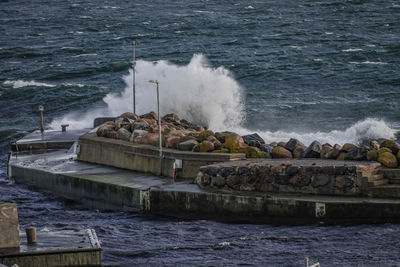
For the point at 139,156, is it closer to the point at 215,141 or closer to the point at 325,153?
the point at 215,141

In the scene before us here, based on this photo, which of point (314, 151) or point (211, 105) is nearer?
point (314, 151)

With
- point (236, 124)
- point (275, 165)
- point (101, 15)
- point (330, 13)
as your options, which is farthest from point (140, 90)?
point (101, 15)

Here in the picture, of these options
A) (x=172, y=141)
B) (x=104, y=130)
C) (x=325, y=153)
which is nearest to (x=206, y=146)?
(x=172, y=141)

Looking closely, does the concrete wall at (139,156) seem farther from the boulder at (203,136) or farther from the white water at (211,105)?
the white water at (211,105)

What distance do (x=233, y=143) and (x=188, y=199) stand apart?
7.56 ft

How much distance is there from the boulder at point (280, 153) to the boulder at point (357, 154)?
6.11 feet

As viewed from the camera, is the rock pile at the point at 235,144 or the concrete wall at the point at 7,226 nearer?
the concrete wall at the point at 7,226

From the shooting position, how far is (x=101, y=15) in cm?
7438

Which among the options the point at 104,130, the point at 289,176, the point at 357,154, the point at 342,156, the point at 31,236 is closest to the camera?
the point at 31,236

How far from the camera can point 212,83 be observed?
34.1 meters

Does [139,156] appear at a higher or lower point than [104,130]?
lower

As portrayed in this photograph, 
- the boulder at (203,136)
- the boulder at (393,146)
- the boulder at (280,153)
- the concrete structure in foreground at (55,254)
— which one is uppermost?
the boulder at (203,136)

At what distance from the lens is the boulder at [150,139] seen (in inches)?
946

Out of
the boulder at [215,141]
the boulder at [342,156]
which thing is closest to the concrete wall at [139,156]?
the boulder at [215,141]
